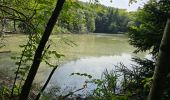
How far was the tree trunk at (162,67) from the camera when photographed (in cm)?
97

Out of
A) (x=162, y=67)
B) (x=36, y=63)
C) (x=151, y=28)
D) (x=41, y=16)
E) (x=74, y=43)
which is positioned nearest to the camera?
(x=162, y=67)

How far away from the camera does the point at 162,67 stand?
3.21 ft

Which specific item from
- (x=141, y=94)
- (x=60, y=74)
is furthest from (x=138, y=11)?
(x=60, y=74)

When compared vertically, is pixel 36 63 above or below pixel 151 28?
above

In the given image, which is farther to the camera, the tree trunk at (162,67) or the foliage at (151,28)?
the foliage at (151,28)

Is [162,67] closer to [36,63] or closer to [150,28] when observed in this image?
[36,63]

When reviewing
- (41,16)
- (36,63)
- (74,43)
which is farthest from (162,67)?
(41,16)

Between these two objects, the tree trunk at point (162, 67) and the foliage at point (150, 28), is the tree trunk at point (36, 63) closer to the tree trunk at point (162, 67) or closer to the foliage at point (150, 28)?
the tree trunk at point (162, 67)

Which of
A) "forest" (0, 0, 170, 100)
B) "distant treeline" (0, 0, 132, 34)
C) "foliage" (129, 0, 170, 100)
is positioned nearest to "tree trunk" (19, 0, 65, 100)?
"forest" (0, 0, 170, 100)

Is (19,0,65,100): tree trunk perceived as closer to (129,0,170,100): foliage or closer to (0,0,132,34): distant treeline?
(0,0,132,34): distant treeline

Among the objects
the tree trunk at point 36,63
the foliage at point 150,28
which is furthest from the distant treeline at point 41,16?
the foliage at point 150,28

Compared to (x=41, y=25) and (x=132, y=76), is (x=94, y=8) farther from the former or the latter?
(x=132, y=76)

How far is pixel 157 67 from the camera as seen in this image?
1.00 metres

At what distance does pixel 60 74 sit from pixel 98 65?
509cm
